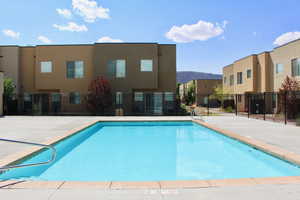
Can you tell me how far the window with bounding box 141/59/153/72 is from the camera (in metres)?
20.6

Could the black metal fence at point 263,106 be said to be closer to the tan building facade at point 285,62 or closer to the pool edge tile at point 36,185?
the tan building facade at point 285,62

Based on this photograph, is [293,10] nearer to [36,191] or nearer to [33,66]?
[36,191]

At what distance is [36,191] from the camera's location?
3.50 meters

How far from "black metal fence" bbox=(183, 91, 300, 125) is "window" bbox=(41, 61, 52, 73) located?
49.0ft

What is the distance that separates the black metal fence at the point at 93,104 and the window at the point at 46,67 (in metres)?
2.30

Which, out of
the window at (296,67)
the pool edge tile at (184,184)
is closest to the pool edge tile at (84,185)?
the pool edge tile at (184,184)

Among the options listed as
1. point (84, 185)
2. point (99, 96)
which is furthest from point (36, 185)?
point (99, 96)

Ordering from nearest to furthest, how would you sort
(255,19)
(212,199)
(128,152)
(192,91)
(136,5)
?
(212,199) → (128,152) → (136,5) → (255,19) → (192,91)

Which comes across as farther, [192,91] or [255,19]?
[192,91]

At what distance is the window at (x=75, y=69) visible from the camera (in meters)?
21.4

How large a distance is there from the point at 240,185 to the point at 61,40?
21550mm

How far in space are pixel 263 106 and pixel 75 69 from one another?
59.0ft

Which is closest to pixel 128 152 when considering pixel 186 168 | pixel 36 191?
pixel 186 168

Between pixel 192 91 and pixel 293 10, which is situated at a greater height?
pixel 293 10
